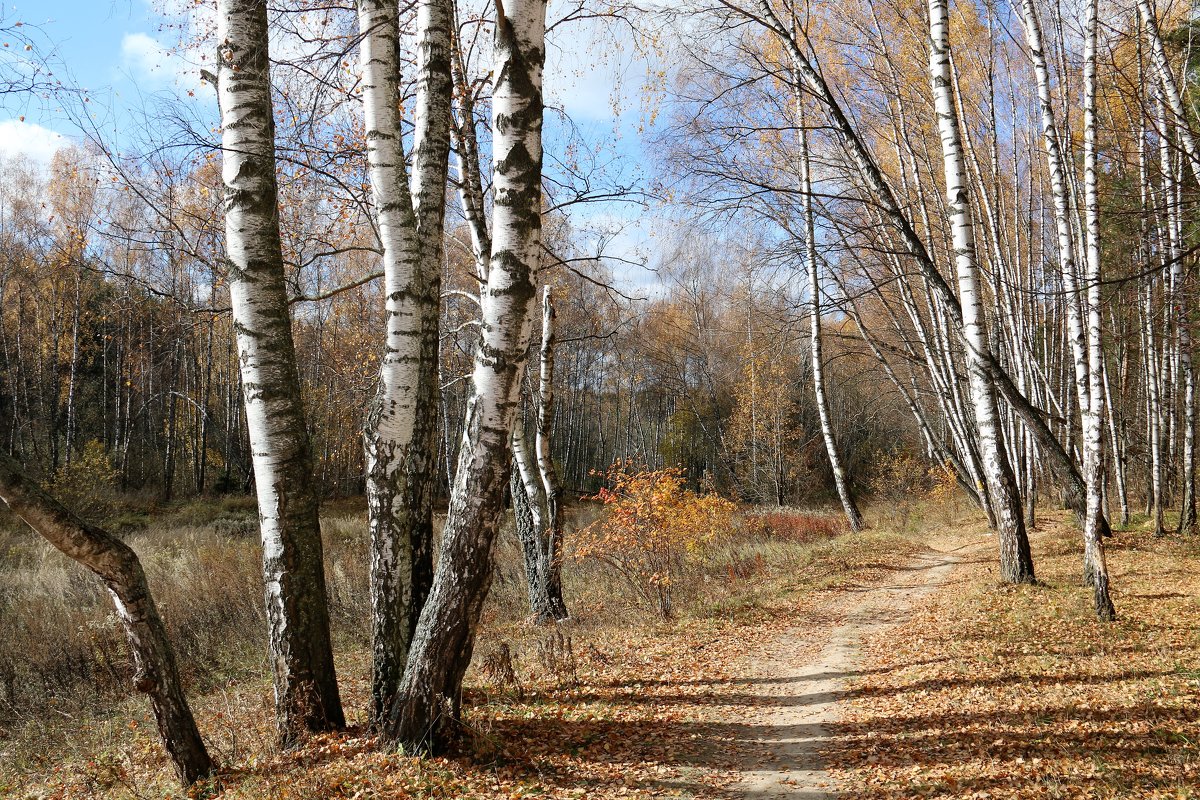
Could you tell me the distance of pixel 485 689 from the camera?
514 centimetres

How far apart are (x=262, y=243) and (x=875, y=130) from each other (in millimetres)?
12639

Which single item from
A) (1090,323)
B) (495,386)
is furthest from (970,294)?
(495,386)

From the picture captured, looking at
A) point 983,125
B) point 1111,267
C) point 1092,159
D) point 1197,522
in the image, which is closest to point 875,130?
point 983,125

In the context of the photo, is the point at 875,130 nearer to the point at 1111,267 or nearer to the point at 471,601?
the point at 1111,267

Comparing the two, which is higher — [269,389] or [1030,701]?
[269,389]

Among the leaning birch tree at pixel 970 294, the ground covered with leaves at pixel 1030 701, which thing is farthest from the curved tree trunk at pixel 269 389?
the leaning birch tree at pixel 970 294

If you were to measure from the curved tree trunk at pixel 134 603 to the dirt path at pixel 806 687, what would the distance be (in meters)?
3.09

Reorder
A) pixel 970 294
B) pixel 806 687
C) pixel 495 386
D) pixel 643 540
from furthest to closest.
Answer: pixel 643 540 → pixel 970 294 → pixel 806 687 → pixel 495 386

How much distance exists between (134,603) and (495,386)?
2305 mm

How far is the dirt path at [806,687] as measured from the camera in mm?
3805

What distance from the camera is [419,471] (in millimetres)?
4273

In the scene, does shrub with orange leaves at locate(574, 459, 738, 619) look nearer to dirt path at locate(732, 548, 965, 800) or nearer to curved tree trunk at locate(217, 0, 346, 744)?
dirt path at locate(732, 548, 965, 800)

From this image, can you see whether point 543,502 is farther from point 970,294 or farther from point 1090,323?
point 1090,323

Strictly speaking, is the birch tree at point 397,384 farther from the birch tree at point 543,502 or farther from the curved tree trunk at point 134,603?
the birch tree at point 543,502
